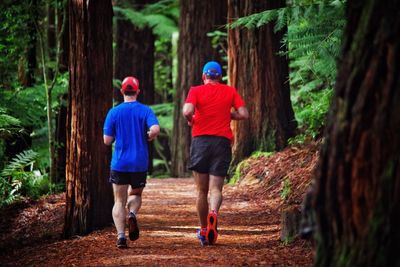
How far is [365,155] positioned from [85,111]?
16.7 feet

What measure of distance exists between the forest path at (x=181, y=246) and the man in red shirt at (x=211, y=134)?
581mm

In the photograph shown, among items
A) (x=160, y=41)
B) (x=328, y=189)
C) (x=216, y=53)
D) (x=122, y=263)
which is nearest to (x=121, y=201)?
(x=122, y=263)

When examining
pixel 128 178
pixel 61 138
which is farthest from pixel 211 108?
pixel 61 138

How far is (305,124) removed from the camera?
14648 mm

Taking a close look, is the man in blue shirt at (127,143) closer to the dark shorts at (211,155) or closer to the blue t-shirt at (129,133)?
the blue t-shirt at (129,133)

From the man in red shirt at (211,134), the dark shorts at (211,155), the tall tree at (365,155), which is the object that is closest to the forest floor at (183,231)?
the man in red shirt at (211,134)

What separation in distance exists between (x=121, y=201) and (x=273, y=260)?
81.3 inches

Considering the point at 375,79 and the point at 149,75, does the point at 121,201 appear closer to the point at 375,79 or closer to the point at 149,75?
the point at 375,79

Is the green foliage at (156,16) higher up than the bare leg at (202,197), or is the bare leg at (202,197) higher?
the green foliage at (156,16)

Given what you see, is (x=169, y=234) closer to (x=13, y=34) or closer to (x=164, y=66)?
(x=13, y=34)

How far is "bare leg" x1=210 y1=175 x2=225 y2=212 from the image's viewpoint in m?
7.38

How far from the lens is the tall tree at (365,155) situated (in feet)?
11.3

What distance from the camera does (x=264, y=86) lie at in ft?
40.7

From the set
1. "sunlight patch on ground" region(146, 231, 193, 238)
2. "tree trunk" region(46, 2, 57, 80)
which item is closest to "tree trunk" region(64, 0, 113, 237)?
"sunlight patch on ground" region(146, 231, 193, 238)
